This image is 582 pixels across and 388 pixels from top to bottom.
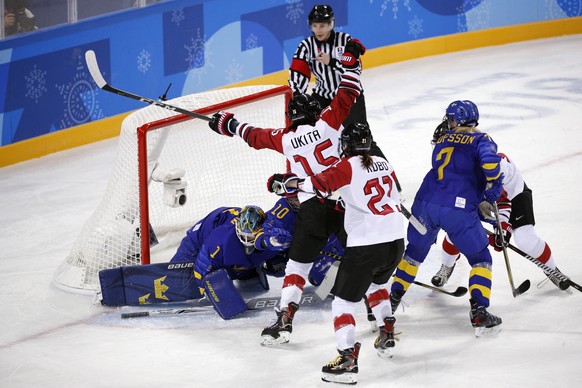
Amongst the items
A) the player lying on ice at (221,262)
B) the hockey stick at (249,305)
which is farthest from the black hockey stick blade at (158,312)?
the player lying on ice at (221,262)

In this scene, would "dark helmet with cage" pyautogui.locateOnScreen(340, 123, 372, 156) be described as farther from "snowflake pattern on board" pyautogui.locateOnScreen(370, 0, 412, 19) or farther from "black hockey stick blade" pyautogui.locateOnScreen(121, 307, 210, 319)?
"snowflake pattern on board" pyautogui.locateOnScreen(370, 0, 412, 19)

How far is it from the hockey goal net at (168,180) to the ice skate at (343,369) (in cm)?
160

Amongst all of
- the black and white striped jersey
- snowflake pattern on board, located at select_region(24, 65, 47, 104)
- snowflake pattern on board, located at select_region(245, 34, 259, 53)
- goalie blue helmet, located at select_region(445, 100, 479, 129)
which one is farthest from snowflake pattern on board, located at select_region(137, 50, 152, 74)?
goalie blue helmet, located at select_region(445, 100, 479, 129)

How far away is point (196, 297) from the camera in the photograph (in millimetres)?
5449

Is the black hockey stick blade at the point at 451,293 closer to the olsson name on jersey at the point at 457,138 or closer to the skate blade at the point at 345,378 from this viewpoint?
the olsson name on jersey at the point at 457,138

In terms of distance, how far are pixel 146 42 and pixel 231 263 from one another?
402cm

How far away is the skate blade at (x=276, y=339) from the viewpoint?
4.88 metres

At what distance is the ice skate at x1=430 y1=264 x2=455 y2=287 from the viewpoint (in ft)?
18.3

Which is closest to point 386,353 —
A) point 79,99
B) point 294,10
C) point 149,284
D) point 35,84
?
point 149,284

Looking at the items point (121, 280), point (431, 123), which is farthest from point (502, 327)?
point (431, 123)

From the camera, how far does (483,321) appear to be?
488 cm

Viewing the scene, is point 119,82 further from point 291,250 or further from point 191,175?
point 291,250

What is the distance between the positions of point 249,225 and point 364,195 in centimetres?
82

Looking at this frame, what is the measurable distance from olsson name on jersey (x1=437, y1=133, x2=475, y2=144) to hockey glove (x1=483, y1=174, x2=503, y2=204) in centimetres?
22
